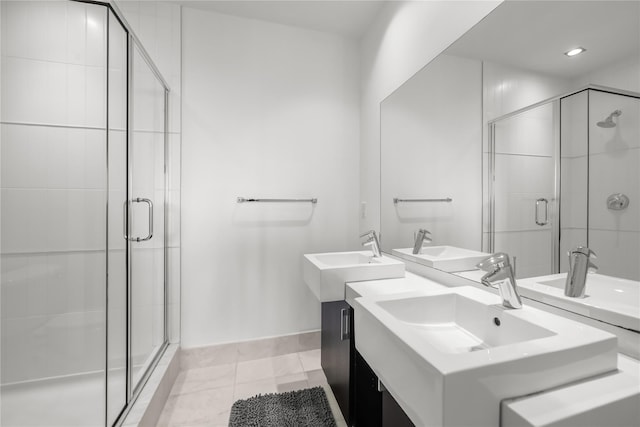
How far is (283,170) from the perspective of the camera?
82.5 inches

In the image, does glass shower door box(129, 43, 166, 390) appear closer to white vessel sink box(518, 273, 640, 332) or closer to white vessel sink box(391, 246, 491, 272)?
white vessel sink box(391, 246, 491, 272)

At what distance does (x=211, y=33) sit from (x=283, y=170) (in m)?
1.07

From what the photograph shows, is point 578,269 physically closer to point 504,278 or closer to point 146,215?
point 504,278

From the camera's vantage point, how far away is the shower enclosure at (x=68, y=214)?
1076 millimetres

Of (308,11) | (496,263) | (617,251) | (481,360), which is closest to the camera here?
(481,360)

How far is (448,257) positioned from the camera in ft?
4.40

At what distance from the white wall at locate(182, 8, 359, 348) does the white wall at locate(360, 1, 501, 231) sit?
134mm

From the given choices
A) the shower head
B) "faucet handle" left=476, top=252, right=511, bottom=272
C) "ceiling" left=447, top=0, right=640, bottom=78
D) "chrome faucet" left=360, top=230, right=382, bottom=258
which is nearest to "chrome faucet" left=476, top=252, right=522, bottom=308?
"faucet handle" left=476, top=252, right=511, bottom=272

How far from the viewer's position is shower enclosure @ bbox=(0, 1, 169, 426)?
108 cm

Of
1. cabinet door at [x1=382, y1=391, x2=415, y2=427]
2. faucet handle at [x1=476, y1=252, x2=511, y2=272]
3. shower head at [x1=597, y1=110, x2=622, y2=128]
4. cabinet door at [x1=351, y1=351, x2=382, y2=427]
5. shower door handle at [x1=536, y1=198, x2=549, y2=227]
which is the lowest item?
cabinet door at [x1=351, y1=351, x2=382, y2=427]

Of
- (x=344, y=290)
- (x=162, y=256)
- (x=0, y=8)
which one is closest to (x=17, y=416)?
(x=162, y=256)

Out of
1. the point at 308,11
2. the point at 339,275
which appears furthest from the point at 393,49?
the point at 339,275

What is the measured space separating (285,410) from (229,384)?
462 millimetres

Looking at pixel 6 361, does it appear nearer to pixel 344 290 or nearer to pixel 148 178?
pixel 148 178
